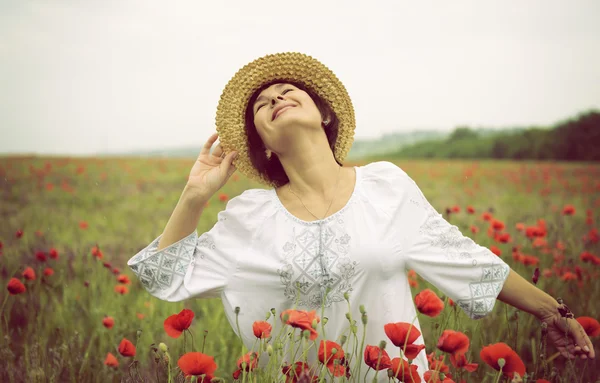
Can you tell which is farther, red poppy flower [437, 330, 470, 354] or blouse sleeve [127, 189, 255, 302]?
blouse sleeve [127, 189, 255, 302]

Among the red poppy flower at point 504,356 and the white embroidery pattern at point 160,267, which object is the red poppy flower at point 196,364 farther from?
the red poppy flower at point 504,356

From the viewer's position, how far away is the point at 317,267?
4.95 feet

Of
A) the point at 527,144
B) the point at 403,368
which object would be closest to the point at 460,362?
A: the point at 403,368

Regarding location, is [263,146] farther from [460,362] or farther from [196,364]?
[460,362]

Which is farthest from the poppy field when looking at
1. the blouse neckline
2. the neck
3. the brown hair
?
the brown hair

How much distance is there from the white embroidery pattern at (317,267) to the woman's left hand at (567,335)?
2.35 ft

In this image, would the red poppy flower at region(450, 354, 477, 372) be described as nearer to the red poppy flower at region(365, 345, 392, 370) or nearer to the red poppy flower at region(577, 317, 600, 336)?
the red poppy flower at region(365, 345, 392, 370)

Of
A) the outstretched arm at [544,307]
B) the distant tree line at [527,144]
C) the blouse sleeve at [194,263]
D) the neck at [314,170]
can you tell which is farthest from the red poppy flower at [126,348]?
the distant tree line at [527,144]

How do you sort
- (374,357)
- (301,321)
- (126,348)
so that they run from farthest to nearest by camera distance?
(126,348), (374,357), (301,321)

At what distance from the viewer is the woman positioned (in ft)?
4.97

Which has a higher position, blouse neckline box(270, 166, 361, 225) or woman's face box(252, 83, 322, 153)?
woman's face box(252, 83, 322, 153)

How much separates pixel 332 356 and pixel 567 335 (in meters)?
0.88

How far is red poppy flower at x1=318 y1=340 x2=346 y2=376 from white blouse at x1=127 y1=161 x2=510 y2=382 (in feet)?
0.75

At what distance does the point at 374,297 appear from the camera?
1.53 metres
